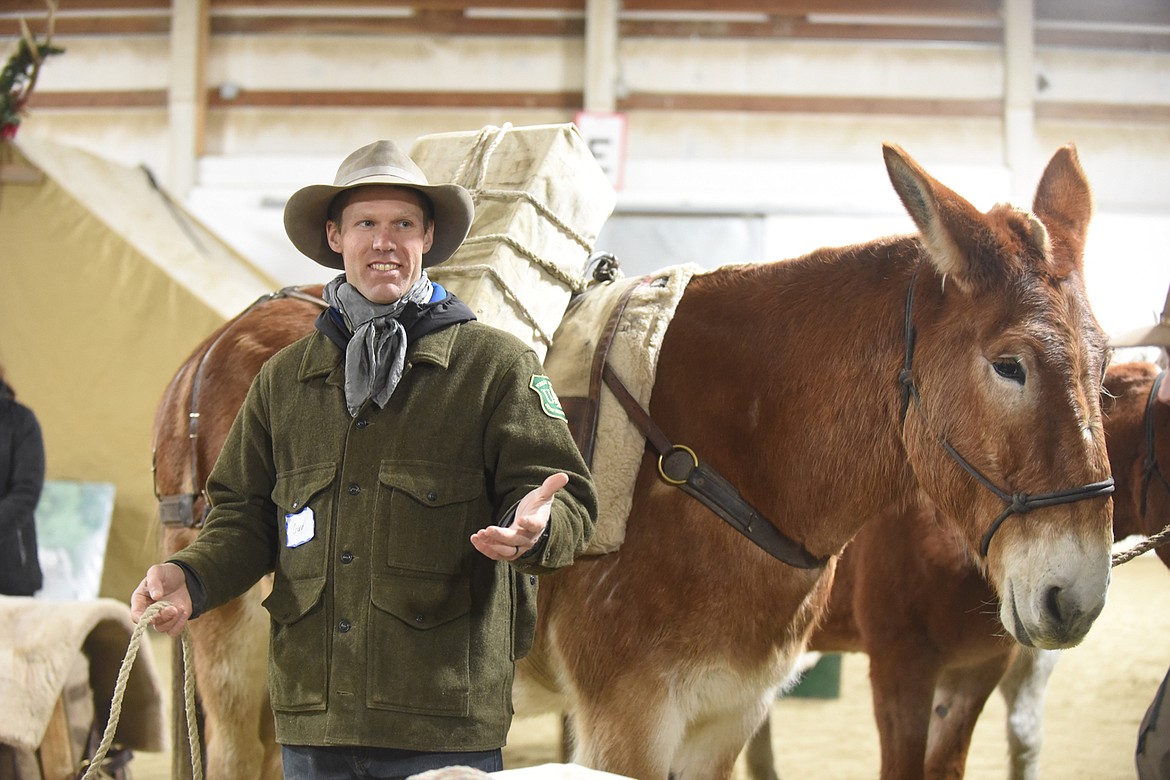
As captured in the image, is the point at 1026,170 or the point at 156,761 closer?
the point at 156,761

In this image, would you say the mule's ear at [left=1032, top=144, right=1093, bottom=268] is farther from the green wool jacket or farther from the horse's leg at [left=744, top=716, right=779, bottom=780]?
the horse's leg at [left=744, top=716, right=779, bottom=780]

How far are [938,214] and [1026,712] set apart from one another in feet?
8.59

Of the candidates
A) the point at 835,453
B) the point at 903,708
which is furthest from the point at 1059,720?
the point at 835,453

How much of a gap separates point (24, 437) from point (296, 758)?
9.54 feet

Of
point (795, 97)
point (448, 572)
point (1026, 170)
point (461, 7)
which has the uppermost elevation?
point (461, 7)

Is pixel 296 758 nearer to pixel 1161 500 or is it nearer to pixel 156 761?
pixel 1161 500

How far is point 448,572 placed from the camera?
1.62 meters

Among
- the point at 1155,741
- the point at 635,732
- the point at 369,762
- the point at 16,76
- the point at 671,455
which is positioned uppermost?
the point at 16,76

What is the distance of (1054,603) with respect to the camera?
1.79m

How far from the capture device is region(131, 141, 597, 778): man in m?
1.60

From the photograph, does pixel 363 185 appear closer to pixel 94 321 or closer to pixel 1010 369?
pixel 1010 369

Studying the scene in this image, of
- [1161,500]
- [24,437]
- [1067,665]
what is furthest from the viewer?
[1067,665]

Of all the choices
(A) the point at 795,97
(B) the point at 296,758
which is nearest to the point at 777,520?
(B) the point at 296,758

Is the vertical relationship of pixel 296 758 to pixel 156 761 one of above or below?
above
